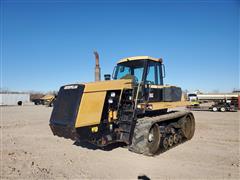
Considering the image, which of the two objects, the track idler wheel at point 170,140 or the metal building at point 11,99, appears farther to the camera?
the metal building at point 11,99

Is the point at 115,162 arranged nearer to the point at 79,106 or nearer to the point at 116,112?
the point at 116,112

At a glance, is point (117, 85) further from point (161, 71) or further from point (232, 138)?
point (232, 138)

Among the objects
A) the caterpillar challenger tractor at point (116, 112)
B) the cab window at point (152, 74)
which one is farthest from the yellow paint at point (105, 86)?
the cab window at point (152, 74)

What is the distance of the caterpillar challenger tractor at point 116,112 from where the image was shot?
6.86 metres

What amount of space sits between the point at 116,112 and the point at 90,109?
0.95 meters

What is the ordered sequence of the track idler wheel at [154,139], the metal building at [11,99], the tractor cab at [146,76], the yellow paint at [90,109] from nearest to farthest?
1. the yellow paint at [90,109]
2. the track idler wheel at [154,139]
3. the tractor cab at [146,76]
4. the metal building at [11,99]

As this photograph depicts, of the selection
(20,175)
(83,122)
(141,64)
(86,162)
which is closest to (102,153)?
(86,162)

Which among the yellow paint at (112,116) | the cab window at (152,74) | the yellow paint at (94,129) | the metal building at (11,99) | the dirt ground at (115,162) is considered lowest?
the metal building at (11,99)

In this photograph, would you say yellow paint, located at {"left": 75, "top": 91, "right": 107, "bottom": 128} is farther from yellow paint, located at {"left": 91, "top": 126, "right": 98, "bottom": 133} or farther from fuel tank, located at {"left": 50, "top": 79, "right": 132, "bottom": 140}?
yellow paint, located at {"left": 91, "top": 126, "right": 98, "bottom": 133}

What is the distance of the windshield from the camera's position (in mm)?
8438

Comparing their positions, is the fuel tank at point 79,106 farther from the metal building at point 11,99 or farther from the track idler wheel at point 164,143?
the metal building at point 11,99

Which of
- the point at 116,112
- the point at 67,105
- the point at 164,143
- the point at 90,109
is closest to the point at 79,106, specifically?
the point at 90,109

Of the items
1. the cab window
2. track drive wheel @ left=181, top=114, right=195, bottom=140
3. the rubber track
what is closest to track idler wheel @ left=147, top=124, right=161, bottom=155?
the rubber track

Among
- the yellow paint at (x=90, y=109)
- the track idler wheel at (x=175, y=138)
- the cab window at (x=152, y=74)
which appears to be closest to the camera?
the yellow paint at (x=90, y=109)
